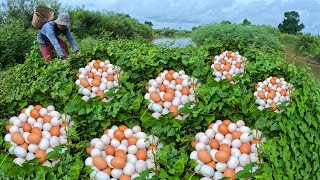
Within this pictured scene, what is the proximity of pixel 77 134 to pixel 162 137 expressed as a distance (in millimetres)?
548

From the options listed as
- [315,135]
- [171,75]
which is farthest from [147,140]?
[315,135]

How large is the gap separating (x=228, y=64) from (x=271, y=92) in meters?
1.05

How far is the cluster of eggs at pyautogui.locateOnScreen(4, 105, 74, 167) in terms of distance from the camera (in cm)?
261

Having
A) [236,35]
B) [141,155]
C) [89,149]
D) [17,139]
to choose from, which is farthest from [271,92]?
[236,35]

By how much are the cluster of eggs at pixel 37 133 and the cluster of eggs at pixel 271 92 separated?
231 cm

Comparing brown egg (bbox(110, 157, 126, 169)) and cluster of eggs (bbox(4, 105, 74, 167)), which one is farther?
cluster of eggs (bbox(4, 105, 74, 167))

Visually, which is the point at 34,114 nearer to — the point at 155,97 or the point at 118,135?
the point at 118,135

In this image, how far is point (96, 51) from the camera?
470 cm

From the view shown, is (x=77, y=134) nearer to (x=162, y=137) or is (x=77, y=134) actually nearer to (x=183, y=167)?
(x=162, y=137)

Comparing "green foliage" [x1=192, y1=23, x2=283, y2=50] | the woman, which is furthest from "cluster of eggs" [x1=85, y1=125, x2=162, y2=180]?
"green foliage" [x1=192, y1=23, x2=283, y2=50]

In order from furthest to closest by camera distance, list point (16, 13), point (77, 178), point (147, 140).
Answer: point (16, 13) → point (147, 140) → point (77, 178)

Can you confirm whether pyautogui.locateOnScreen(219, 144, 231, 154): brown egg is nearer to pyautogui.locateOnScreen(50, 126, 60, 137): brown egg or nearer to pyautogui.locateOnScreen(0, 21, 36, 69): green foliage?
pyautogui.locateOnScreen(50, 126, 60, 137): brown egg

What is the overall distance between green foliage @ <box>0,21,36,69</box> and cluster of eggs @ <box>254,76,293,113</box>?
674cm

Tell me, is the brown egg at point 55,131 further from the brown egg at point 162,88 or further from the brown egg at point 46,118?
the brown egg at point 162,88
